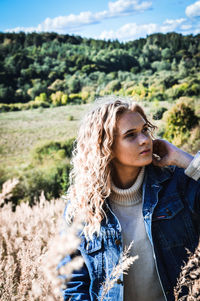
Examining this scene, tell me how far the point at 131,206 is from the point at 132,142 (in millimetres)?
410

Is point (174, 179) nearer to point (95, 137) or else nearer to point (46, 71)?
point (95, 137)

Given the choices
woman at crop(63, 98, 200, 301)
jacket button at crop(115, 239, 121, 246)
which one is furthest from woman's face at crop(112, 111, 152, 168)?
jacket button at crop(115, 239, 121, 246)

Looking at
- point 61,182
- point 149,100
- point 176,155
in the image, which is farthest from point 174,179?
point 149,100

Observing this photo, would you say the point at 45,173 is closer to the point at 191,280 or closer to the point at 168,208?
the point at 168,208

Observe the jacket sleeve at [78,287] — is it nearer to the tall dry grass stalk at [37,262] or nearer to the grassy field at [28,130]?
the tall dry grass stalk at [37,262]

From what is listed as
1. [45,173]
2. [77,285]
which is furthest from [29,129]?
[77,285]

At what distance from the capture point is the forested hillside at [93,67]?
7.86 m

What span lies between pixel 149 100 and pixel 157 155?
22.6 ft

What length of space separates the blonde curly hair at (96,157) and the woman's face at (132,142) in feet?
0.15

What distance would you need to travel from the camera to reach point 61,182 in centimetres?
624

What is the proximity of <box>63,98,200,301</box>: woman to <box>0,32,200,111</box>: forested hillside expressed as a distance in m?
6.30

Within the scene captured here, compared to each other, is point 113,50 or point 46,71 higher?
point 113,50

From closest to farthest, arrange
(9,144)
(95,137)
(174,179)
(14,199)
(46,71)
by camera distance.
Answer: (174,179)
(95,137)
(14,199)
(9,144)
(46,71)

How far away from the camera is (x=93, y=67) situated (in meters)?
8.78
